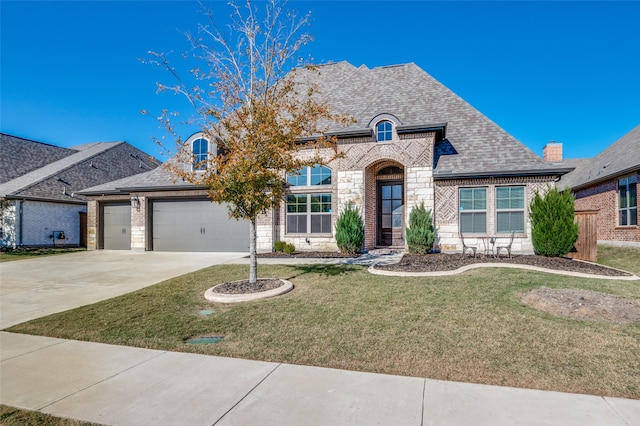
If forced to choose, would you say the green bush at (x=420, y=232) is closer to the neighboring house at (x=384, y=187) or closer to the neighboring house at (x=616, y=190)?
the neighboring house at (x=384, y=187)

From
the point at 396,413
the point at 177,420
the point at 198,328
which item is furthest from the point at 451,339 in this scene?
the point at 198,328

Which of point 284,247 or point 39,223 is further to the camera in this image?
point 39,223

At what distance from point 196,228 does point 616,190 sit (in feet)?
65.1

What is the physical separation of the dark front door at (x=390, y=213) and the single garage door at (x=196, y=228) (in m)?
6.07

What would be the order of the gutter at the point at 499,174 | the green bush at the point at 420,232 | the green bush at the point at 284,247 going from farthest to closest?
the green bush at the point at 284,247
the green bush at the point at 420,232
the gutter at the point at 499,174

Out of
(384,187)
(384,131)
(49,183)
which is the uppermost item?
(384,131)

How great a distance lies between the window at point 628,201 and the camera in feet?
47.5

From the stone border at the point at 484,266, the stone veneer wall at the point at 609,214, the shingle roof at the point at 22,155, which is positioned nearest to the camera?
the stone border at the point at 484,266

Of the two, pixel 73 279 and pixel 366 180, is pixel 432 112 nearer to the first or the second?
pixel 366 180

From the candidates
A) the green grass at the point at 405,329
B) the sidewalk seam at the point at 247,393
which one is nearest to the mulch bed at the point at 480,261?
the green grass at the point at 405,329

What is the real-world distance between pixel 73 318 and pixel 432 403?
6096 millimetres

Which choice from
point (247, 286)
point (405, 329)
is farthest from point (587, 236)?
point (247, 286)

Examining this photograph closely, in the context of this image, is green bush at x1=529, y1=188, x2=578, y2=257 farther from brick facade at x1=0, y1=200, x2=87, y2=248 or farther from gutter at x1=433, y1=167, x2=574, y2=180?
brick facade at x1=0, y1=200, x2=87, y2=248

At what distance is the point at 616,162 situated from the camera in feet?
54.7
